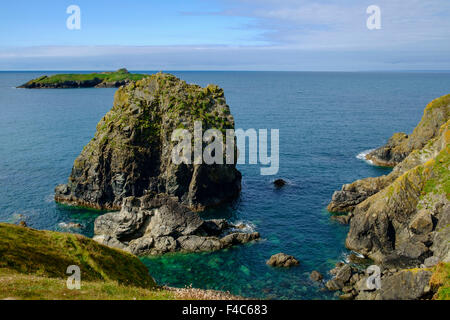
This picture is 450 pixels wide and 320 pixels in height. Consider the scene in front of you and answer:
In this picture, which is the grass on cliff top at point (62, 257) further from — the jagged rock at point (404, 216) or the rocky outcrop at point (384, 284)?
the jagged rock at point (404, 216)

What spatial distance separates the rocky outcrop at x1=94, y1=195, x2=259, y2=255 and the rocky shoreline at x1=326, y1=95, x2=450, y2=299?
701 inches

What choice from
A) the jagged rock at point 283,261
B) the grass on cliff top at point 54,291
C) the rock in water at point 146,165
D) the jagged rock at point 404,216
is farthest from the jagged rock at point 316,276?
the rock in water at point 146,165

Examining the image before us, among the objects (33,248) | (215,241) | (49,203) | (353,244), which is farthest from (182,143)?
(33,248)

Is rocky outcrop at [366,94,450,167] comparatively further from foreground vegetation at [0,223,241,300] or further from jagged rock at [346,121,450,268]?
foreground vegetation at [0,223,241,300]

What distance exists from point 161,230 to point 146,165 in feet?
69.0

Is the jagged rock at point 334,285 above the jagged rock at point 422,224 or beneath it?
beneath

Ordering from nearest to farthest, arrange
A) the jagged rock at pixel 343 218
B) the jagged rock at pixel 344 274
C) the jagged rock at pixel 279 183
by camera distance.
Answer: the jagged rock at pixel 344 274 < the jagged rock at pixel 343 218 < the jagged rock at pixel 279 183

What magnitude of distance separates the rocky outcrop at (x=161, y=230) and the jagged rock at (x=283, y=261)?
25.5 ft

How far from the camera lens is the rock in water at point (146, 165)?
243ft

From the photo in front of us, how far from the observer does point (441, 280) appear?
3553cm

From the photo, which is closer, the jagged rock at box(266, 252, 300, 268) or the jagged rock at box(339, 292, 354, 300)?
the jagged rock at box(339, 292, 354, 300)

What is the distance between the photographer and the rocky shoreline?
40.4 metres

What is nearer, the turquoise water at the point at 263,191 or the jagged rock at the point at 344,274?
the jagged rock at the point at 344,274

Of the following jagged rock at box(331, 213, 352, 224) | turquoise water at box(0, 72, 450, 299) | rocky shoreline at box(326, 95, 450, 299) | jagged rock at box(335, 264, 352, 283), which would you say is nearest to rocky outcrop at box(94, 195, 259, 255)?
turquoise water at box(0, 72, 450, 299)
